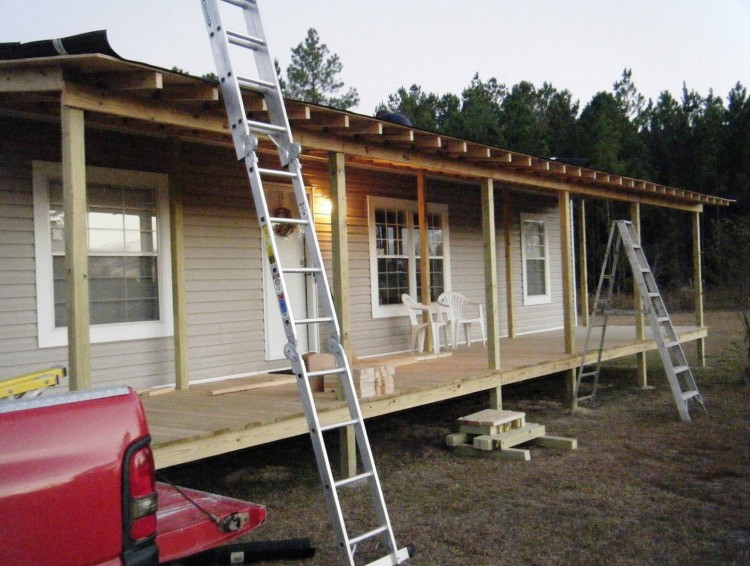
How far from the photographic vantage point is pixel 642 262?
9.48 metres

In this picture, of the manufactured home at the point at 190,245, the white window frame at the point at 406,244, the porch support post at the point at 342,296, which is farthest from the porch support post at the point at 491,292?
the porch support post at the point at 342,296

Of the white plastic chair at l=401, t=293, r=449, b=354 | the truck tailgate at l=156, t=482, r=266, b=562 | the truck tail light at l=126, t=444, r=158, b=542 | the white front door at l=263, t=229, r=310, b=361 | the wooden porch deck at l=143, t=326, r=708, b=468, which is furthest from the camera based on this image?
the white plastic chair at l=401, t=293, r=449, b=354

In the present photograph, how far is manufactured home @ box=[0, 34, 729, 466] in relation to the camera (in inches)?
185

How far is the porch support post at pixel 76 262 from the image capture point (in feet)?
14.6

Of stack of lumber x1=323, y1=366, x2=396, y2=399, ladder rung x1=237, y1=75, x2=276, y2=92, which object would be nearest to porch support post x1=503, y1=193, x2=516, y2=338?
stack of lumber x1=323, y1=366, x2=396, y2=399

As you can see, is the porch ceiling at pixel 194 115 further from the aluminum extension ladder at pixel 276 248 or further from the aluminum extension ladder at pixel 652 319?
the aluminum extension ladder at pixel 652 319

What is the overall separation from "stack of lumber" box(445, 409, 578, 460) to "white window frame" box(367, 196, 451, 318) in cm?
258

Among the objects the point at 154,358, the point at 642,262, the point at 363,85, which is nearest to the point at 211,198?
the point at 154,358

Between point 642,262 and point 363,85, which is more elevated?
point 363,85

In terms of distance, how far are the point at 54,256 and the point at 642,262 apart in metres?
6.88

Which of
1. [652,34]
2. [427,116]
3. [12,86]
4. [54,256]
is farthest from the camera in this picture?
[427,116]

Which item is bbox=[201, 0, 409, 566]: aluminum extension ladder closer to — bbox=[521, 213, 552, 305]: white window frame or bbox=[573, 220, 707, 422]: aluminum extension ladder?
bbox=[573, 220, 707, 422]: aluminum extension ladder

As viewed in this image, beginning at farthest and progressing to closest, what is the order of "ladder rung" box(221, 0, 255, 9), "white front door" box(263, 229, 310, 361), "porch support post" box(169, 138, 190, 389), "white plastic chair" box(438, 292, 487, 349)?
"white plastic chair" box(438, 292, 487, 349), "white front door" box(263, 229, 310, 361), "porch support post" box(169, 138, 190, 389), "ladder rung" box(221, 0, 255, 9)

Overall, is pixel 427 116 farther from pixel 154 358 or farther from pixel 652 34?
pixel 154 358
